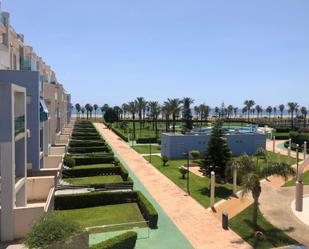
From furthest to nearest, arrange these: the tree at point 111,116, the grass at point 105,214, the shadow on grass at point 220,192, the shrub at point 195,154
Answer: the tree at point 111,116 < the shrub at point 195,154 < the shadow on grass at point 220,192 < the grass at point 105,214

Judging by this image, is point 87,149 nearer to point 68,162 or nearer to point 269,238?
point 68,162

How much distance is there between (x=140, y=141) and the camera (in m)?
65.2

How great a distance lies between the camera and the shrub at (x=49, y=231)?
1421 centimetres

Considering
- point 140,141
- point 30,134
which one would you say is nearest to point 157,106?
point 140,141

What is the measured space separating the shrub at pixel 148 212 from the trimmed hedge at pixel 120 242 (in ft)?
Result: 12.3

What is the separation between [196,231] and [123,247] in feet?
19.0

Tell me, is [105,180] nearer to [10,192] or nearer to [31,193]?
[31,193]

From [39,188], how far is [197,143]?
27.0 metres

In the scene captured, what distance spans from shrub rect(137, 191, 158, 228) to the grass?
469 mm

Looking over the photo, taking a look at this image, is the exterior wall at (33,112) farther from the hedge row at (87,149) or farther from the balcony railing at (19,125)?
the hedge row at (87,149)

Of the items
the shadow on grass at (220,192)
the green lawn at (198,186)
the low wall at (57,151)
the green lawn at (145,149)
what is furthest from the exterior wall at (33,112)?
the green lawn at (145,149)

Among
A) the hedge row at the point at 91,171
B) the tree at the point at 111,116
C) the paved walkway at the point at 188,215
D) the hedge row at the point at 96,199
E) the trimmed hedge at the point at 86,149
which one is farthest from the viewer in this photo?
the tree at the point at 111,116

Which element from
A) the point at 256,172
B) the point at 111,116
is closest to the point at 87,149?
the point at 256,172

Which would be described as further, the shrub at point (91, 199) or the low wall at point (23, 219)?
the shrub at point (91, 199)
